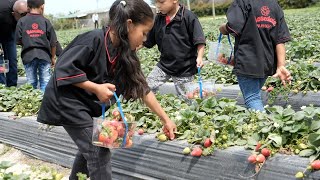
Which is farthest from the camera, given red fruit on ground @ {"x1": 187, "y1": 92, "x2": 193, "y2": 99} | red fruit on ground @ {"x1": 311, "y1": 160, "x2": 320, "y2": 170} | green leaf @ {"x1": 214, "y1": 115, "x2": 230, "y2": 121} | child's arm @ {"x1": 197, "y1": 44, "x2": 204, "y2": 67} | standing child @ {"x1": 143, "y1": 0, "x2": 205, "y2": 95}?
standing child @ {"x1": 143, "y1": 0, "x2": 205, "y2": 95}

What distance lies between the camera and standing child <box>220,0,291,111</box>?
3.92 metres

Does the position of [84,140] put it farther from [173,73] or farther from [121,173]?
[173,73]

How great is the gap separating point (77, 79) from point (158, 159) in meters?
1.07

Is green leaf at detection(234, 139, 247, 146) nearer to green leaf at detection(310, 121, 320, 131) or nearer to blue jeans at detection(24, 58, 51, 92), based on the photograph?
green leaf at detection(310, 121, 320, 131)

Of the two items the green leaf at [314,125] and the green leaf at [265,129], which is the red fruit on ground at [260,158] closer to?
the green leaf at [265,129]

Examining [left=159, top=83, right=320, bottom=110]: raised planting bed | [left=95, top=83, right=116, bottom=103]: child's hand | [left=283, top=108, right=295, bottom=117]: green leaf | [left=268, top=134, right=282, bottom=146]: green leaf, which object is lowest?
[left=159, top=83, right=320, bottom=110]: raised planting bed

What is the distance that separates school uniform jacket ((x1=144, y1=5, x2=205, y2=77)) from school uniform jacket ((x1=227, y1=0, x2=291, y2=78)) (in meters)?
0.84

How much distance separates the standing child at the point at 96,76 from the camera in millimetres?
2840

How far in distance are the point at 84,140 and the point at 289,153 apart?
129cm

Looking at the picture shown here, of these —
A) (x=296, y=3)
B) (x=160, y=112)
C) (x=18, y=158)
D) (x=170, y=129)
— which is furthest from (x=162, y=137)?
(x=296, y=3)

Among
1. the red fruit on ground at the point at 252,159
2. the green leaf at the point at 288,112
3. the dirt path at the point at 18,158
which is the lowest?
the dirt path at the point at 18,158

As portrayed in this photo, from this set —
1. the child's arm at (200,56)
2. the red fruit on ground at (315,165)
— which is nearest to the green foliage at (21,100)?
the child's arm at (200,56)

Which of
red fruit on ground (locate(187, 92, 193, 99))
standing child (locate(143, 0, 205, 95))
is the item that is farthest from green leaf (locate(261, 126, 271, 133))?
standing child (locate(143, 0, 205, 95))

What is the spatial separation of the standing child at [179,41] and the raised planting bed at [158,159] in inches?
50.8
